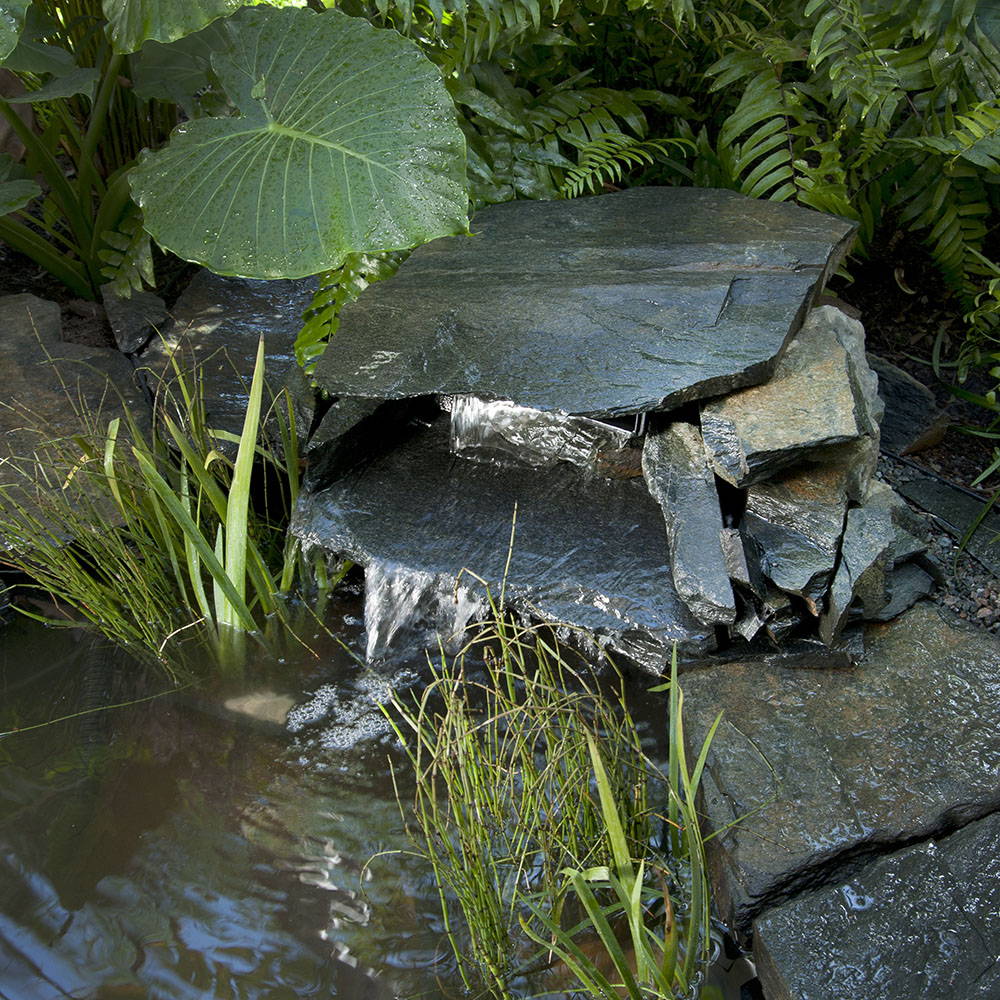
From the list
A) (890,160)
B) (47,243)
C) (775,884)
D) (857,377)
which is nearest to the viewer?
(775,884)

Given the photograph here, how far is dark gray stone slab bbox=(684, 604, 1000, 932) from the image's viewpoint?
1.87 meters

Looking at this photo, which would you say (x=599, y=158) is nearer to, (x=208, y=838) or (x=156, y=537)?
(x=156, y=537)

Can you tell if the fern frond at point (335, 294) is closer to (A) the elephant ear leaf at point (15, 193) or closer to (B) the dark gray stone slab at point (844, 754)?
(A) the elephant ear leaf at point (15, 193)

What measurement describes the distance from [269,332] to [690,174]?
5.67 ft

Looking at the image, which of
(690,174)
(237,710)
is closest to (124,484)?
(237,710)

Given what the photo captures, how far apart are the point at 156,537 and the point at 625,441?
4.42ft

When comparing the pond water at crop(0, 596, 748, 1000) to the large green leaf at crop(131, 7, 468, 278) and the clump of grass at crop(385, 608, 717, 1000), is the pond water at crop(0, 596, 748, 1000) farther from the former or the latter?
the large green leaf at crop(131, 7, 468, 278)

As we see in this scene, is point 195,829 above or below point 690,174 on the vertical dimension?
below

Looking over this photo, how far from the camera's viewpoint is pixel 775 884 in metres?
1.82

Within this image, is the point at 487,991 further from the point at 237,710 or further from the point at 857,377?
the point at 857,377

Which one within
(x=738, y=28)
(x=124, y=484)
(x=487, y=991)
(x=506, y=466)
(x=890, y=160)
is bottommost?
A: (x=487, y=991)

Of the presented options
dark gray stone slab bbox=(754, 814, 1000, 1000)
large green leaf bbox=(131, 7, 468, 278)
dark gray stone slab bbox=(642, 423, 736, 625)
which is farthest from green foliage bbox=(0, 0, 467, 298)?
dark gray stone slab bbox=(754, 814, 1000, 1000)

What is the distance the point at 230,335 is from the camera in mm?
3338

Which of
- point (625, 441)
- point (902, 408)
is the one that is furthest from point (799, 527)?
point (902, 408)
